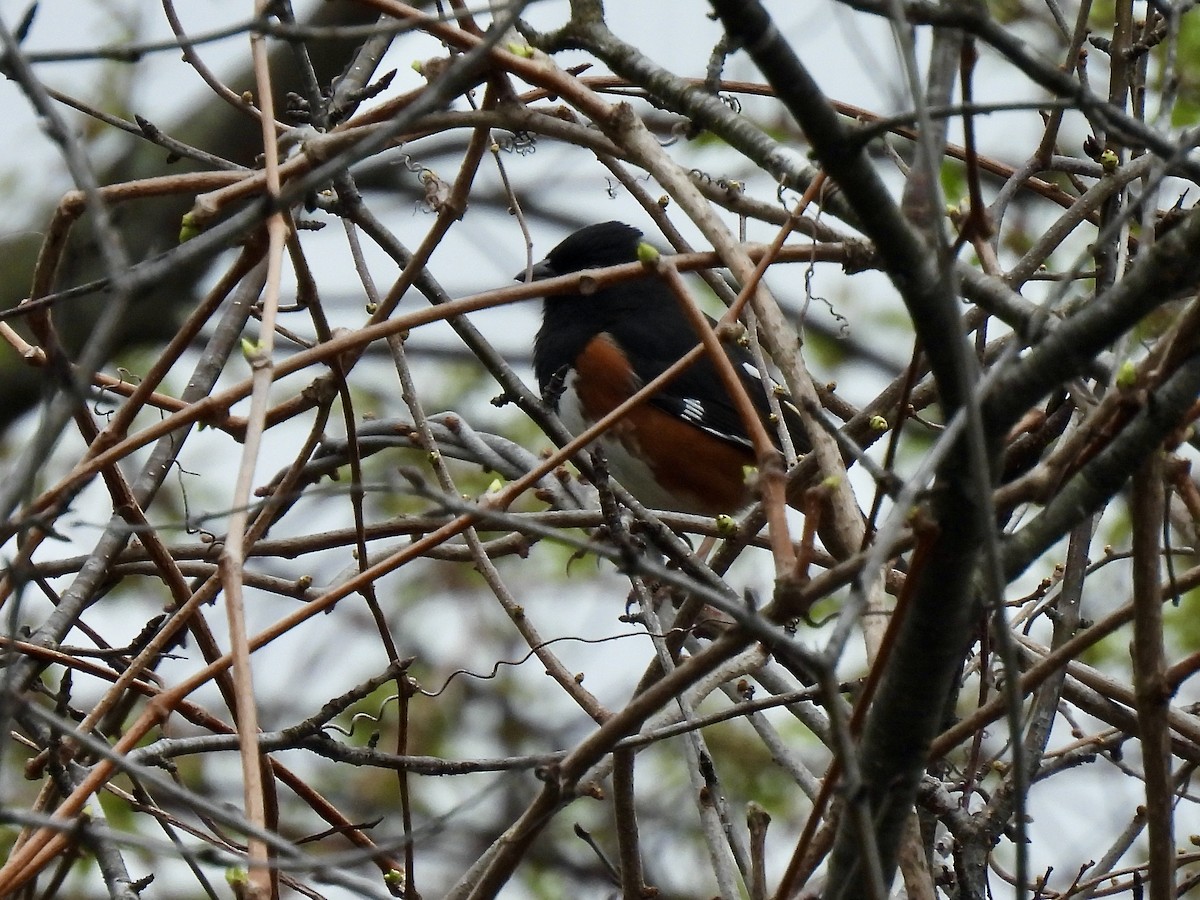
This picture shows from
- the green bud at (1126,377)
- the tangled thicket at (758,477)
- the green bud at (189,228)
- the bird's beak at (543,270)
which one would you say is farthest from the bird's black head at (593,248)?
the green bud at (1126,377)

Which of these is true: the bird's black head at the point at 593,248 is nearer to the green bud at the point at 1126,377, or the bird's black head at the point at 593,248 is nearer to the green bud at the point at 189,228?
the green bud at the point at 189,228

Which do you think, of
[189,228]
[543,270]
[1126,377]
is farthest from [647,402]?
[1126,377]

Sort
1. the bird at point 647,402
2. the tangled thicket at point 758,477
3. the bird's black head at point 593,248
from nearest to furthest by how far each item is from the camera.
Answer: the tangled thicket at point 758,477 < the bird at point 647,402 < the bird's black head at point 593,248

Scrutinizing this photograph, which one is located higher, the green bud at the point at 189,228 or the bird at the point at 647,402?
the bird at the point at 647,402

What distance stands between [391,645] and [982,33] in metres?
1.06

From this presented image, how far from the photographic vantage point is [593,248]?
4.10 metres

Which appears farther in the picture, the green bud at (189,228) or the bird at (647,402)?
the bird at (647,402)

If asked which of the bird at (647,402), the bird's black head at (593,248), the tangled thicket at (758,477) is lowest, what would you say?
the tangled thicket at (758,477)

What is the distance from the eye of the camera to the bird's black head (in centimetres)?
409

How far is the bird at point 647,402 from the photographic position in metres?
3.97

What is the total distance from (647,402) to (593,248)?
0.48m

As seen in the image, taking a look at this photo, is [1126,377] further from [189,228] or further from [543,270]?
[543,270]

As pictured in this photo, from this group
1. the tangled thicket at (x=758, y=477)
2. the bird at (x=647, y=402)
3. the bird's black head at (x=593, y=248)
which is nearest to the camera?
the tangled thicket at (x=758, y=477)

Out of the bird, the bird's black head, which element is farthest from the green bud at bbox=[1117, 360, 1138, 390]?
the bird's black head
